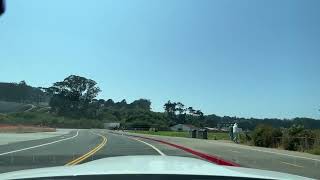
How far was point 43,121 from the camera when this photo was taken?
19688 centimetres

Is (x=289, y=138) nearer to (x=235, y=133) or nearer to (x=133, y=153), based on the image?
(x=235, y=133)

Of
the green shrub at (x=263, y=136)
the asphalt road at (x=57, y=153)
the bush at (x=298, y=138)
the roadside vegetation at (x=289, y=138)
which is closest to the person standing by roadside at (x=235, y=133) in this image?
the roadside vegetation at (x=289, y=138)

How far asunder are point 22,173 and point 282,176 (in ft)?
6.79

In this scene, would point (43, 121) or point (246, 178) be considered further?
point (43, 121)

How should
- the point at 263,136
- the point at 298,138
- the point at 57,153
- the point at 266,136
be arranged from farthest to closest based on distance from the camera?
the point at 263,136, the point at 266,136, the point at 298,138, the point at 57,153

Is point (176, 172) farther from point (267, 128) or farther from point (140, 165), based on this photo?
point (267, 128)

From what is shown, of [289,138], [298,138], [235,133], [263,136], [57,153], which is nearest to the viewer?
[57,153]

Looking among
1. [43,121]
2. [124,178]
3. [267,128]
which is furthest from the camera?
[43,121]

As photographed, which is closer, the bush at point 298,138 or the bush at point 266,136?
the bush at point 298,138

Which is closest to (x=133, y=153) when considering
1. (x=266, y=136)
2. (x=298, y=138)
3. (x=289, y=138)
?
(x=298, y=138)

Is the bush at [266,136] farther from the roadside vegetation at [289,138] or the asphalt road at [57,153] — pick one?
the asphalt road at [57,153]

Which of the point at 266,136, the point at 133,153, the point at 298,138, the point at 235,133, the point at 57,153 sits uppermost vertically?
the point at 235,133

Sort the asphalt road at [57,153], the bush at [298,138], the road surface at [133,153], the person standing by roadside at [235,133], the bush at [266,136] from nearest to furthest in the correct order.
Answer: the road surface at [133,153] → the asphalt road at [57,153] → the bush at [298,138] → the bush at [266,136] → the person standing by roadside at [235,133]

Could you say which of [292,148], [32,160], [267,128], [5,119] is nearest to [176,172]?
Answer: [32,160]
